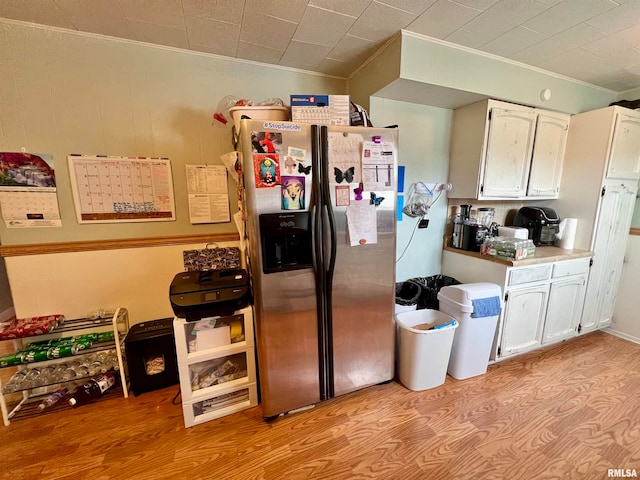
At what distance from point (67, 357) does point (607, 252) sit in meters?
4.63

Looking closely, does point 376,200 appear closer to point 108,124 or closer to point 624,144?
point 108,124

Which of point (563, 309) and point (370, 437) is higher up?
point (563, 309)

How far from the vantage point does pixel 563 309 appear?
2352mm

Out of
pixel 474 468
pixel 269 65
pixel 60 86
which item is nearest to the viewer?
pixel 474 468

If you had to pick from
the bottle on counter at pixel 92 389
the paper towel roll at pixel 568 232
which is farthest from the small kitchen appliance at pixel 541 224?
the bottle on counter at pixel 92 389

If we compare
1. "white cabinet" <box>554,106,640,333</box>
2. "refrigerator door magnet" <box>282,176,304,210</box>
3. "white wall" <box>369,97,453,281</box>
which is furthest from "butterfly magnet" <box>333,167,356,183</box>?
"white cabinet" <box>554,106,640,333</box>

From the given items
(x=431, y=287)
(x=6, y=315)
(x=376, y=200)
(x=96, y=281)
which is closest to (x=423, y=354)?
(x=431, y=287)

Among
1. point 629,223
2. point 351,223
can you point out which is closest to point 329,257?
point 351,223

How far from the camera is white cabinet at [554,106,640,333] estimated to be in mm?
2289

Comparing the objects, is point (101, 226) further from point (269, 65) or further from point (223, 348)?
point (269, 65)

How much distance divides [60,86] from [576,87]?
4108mm

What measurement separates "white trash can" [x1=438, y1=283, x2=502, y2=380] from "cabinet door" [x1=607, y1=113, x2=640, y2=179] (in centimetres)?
164

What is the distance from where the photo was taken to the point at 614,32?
65.2 inches

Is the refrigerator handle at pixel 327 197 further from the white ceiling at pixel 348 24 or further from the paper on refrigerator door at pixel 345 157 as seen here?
the white ceiling at pixel 348 24
